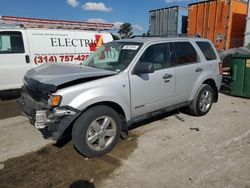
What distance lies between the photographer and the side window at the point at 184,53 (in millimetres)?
4734

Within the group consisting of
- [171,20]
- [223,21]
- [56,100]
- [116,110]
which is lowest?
[116,110]

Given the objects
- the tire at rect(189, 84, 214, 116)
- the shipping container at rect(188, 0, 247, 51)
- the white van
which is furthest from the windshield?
the shipping container at rect(188, 0, 247, 51)

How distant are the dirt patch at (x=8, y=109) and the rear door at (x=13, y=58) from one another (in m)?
0.46

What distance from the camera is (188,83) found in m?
4.95

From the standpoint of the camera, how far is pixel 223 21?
11055mm

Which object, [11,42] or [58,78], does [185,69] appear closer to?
[58,78]

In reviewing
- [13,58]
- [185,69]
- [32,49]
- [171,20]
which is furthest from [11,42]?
[171,20]

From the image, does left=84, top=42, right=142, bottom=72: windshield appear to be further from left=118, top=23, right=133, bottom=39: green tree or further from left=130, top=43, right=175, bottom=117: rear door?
left=118, top=23, right=133, bottom=39: green tree

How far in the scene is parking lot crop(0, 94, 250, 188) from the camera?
3078 millimetres

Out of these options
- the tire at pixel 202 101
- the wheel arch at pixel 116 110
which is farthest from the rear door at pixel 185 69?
the wheel arch at pixel 116 110

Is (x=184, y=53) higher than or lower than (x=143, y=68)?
higher

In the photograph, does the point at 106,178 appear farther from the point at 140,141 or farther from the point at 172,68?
the point at 172,68

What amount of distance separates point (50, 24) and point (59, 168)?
20.3 feet

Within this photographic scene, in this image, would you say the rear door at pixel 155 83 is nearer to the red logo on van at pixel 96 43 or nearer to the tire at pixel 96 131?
the tire at pixel 96 131
